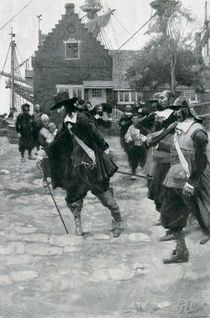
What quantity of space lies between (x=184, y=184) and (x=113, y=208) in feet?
3.68

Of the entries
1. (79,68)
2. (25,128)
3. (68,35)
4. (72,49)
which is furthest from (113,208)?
(68,35)

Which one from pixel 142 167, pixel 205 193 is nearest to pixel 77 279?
pixel 205 193

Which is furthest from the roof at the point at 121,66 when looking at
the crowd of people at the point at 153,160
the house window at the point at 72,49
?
the crowd of people at the point at 153,160

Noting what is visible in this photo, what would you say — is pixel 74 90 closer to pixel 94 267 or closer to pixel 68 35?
pixel 68 35

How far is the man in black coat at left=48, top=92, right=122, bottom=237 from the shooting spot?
17.6 ft

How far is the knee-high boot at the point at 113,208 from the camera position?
18.1 ft

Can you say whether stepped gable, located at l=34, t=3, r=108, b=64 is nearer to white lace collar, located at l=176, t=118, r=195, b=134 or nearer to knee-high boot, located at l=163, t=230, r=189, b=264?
white lace collar, located at l=176, t=118, r=195, b=134

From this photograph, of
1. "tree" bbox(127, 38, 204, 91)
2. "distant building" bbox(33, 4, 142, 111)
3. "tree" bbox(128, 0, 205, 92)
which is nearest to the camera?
"tree" bbox(128, 0, 205, 92)

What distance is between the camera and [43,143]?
7.16 m

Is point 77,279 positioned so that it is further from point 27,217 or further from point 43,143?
point 43,143

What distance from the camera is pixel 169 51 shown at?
26.5 ft

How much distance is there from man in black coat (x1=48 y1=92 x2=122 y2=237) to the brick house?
168 centimetres

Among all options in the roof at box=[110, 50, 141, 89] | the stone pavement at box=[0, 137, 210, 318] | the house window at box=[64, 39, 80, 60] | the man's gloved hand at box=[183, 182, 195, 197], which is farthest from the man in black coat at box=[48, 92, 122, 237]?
the house window at box=[64, 39, 80, 60]
